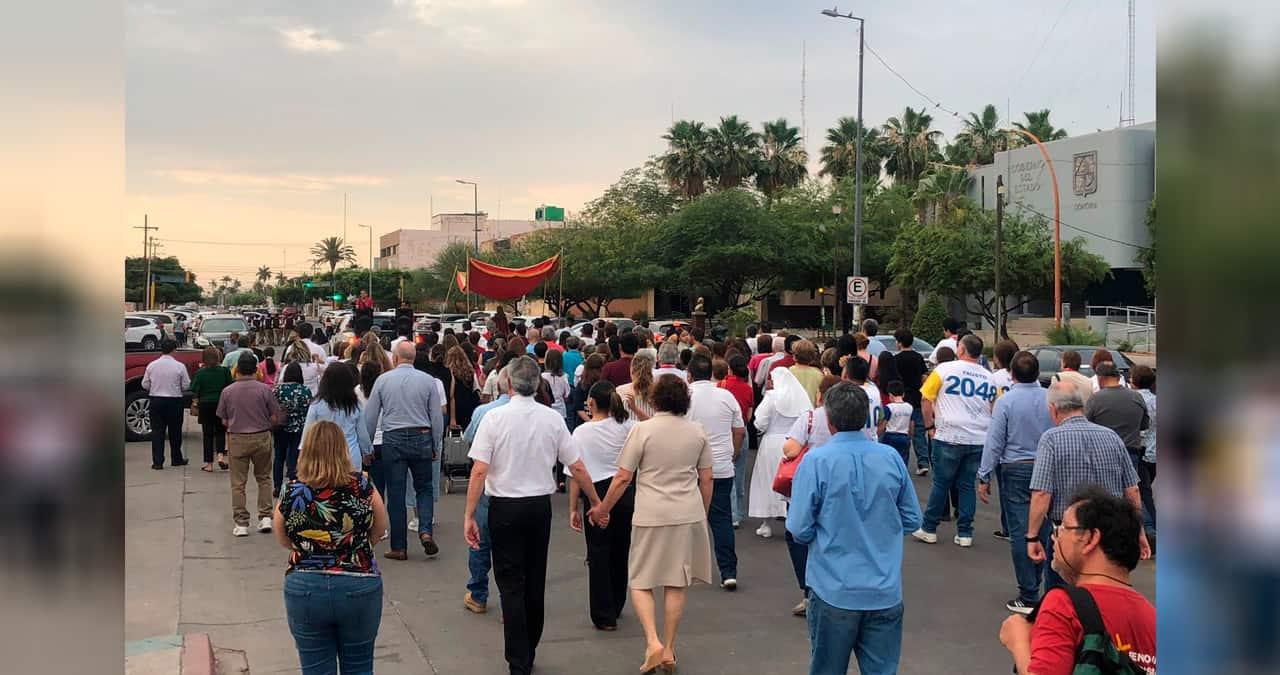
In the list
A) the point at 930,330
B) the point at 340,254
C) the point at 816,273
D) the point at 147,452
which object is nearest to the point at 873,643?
the point at 147,452

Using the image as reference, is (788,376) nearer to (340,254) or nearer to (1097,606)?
(1097,606)

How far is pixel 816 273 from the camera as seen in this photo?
4853 cm

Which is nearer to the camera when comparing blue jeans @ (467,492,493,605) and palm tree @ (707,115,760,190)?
blue jeans @ (467,492,493,605)

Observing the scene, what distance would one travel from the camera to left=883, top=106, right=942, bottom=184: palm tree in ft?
187

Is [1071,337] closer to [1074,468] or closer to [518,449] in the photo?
[1074,468]

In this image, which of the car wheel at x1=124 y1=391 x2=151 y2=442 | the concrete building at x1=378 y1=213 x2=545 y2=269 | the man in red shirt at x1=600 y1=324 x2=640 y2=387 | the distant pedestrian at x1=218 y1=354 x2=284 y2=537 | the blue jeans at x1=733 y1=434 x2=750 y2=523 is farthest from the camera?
the concrete building at x1=378 y1=213 x2=545 y2=269

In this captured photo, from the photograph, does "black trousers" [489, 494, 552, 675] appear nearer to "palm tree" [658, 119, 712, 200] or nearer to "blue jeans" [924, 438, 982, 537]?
"blue jeans" [924, 438, 982, 537]

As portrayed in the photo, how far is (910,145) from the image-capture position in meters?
57.1

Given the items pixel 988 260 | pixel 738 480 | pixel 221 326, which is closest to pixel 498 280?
pixel 738 480

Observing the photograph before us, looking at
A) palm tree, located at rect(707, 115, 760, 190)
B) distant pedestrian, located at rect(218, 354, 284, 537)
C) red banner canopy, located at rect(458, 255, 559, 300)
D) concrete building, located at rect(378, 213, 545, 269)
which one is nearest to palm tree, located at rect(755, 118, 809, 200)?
palm tree, located at rect(707, 115, 760, 190)

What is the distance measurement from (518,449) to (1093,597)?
143 inches

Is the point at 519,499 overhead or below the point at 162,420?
overhead

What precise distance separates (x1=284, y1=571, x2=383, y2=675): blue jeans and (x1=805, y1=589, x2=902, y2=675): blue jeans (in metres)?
2.04
